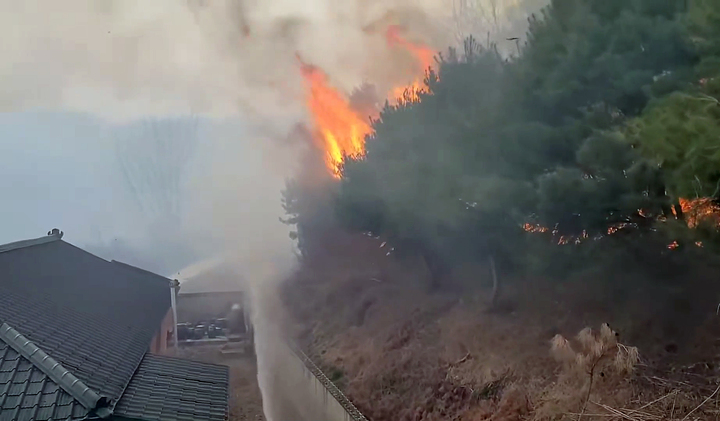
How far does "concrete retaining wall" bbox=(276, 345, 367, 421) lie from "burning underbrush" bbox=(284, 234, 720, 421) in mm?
440

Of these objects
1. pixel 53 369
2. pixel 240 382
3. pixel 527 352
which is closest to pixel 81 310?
pixel 53 369

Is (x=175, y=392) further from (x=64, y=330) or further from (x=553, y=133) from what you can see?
(x=553, y=133)

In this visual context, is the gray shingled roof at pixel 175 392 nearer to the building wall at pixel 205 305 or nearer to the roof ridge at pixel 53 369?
the roof ridge at pixel 53 369

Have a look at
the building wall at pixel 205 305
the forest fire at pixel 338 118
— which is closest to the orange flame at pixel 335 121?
the forest fire at pixel 338 118

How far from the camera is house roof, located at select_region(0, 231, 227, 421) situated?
7413 mm

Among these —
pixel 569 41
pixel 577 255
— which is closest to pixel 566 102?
pixel 569 41

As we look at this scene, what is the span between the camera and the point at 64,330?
10812 mm

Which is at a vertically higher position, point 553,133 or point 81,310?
point 81,310

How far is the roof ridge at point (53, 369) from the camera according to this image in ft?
24.0

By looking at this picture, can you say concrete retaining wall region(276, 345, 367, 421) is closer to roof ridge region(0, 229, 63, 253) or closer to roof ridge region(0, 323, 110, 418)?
roof ridge region(0, 323, 110, 418)

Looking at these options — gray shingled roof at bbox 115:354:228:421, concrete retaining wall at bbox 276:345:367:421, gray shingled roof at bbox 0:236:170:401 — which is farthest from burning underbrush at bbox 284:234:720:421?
gray shingled roof at bbox 0:236:170:401

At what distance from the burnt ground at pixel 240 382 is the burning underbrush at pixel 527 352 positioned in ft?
7.91

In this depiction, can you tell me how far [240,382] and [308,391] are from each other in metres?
4.86

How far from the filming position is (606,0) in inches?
424
